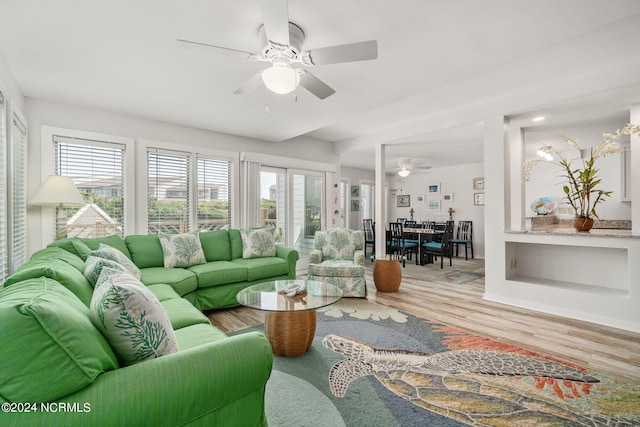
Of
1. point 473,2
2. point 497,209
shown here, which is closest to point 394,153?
point 497,209

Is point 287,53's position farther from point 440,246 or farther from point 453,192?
point 453,192

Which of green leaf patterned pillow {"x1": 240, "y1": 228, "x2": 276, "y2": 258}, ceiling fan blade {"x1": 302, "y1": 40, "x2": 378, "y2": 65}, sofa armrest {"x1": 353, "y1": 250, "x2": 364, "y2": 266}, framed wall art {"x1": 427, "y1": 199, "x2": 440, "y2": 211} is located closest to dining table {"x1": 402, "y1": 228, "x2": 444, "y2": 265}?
framed wall art {"x1": 427, "y1": 199, "x2": 440, "y2": 211}

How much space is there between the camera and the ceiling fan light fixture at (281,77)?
2010mm

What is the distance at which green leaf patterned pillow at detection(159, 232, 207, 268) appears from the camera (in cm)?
348

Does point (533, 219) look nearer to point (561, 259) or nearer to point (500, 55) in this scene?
point (561, 259)

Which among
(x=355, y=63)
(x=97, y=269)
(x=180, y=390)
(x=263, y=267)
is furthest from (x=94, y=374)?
(x=263, y=267)

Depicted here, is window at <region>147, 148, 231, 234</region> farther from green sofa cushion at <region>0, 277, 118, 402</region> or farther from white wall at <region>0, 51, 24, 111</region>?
green sofa cushion at <region>0, 277, 118, 402</region>

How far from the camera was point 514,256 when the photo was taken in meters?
3.82

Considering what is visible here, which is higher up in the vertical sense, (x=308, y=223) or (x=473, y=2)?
(x=473, y=2)

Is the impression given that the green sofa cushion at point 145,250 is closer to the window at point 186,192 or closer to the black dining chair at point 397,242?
the window at point 186,192

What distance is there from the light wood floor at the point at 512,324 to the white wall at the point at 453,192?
355cm

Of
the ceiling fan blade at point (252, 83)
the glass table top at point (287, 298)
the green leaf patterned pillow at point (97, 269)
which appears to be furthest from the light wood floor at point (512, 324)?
the ceiling fan blade at point (252, 83)

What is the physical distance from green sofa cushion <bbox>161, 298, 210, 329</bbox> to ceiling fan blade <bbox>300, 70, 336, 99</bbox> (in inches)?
74.7

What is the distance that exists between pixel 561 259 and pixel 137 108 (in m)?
5.58
